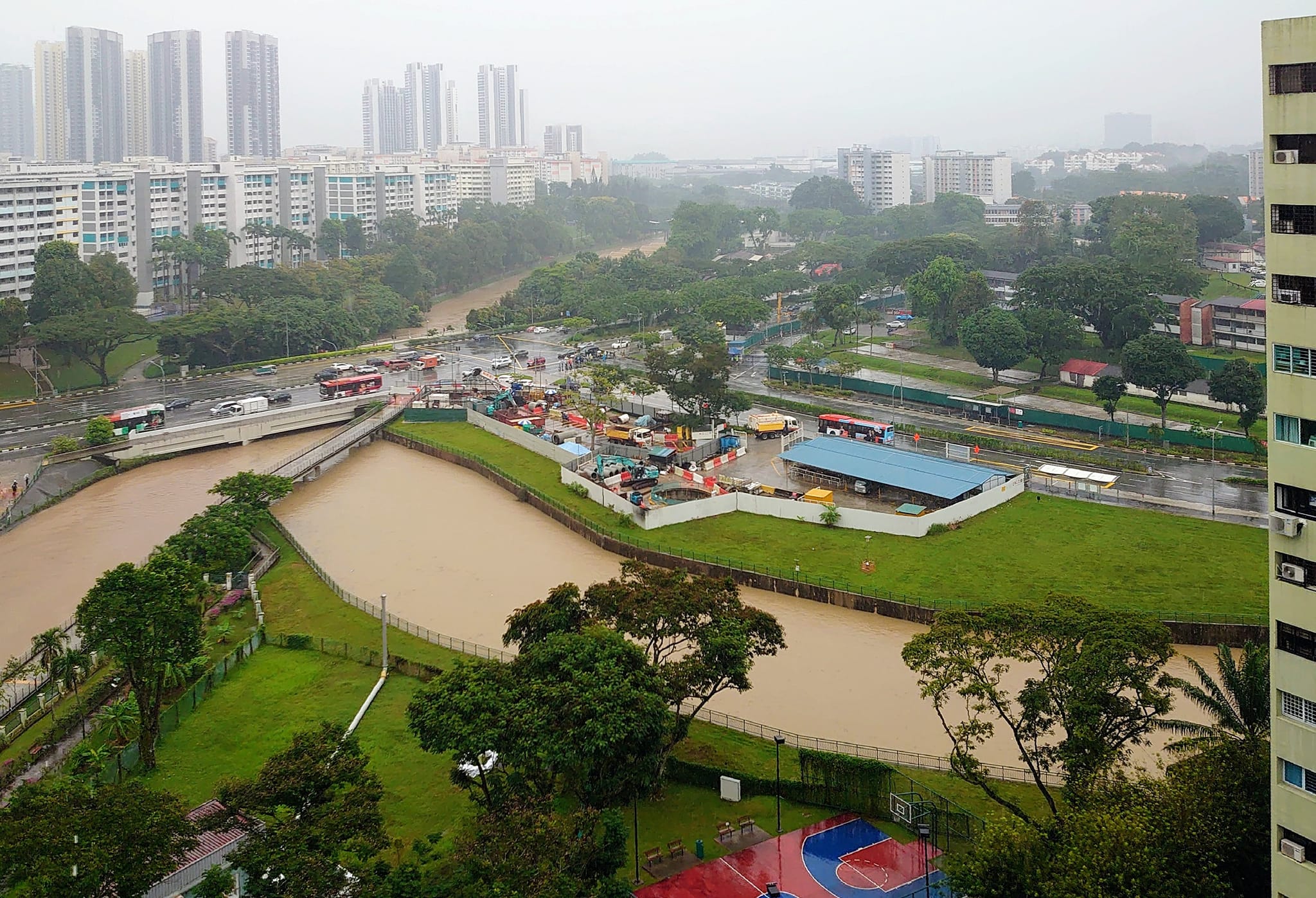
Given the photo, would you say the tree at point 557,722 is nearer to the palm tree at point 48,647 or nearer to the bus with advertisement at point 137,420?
the palm tree at point 48,647

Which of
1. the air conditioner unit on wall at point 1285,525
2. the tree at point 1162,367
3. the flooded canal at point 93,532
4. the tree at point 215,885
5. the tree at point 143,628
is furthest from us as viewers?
the tree at point 1162,367

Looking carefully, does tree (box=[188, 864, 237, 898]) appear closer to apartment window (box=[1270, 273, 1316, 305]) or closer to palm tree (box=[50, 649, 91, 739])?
palm tree (box=[50, 649, 91, 739])

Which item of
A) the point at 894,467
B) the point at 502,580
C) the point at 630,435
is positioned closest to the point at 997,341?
the point at 894,467

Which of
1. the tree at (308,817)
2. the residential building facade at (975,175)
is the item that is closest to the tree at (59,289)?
the tree at (308,817)

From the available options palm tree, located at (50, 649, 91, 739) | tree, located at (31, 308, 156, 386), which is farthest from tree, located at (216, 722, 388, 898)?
tree, located at (31, 308, 156, 386)

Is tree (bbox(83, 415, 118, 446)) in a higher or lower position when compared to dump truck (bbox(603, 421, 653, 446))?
higher

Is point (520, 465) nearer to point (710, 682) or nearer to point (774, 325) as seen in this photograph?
point (710, 682)
